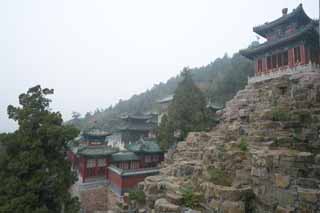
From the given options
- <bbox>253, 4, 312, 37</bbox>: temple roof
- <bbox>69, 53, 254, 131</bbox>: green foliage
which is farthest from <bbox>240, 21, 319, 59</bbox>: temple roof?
<bbox>69, 53, 254, 131</bbox>: green foliage

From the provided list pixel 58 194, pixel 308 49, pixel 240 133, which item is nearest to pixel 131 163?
pixel 58 194

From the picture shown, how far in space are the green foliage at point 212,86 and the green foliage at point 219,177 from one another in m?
21.9

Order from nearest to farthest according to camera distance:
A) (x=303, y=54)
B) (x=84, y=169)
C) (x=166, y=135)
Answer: (x=303, y=54) < (x=84, y=169) < (x=166, y=135)

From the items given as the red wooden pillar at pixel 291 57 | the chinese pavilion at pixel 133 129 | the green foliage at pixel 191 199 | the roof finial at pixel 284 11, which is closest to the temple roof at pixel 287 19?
the roof finial at pixel 284 11

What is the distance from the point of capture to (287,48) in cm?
1526

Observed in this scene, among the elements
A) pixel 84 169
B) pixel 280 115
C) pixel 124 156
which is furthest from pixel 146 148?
pixel 280 115

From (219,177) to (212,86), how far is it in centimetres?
3769

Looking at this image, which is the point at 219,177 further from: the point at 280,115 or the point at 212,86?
the point at 212,86

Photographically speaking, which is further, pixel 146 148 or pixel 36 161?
pixel 146 148

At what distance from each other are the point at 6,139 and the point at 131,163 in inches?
459

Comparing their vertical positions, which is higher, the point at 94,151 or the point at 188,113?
the point at 188,113

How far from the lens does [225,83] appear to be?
1394 inches

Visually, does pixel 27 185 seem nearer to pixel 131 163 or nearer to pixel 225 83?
pixel 131 163

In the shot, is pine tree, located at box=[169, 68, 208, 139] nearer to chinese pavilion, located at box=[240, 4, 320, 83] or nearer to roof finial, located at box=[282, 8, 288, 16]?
chinese pavilion, located at box=[240, 4, 320, 83]
